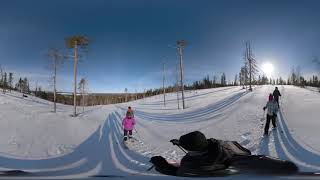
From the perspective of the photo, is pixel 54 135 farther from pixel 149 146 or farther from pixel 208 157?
pixel 208 157

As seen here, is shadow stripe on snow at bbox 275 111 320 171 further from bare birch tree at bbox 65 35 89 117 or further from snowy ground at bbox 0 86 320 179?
bare birch tree at bbox 65 35 89 117

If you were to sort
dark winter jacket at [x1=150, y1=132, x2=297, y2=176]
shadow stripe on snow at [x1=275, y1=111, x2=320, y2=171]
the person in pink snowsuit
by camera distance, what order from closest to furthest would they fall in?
dark winter jacket at [x1=150, y1=132, x2=297, y2=176], shadow stripe on snow at [x1=275, y1=111, x2=320, y2=171], the person in pink snowsuit

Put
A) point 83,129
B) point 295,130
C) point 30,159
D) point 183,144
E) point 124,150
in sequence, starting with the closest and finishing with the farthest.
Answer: point 183,144
point 30,159
point 124,150
point 83,129
point 295,130

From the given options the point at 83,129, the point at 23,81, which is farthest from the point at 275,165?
the point at 23,81

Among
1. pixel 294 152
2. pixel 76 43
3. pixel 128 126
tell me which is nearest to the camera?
pixel 294 152

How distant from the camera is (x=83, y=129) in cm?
2191

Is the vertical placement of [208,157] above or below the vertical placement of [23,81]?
below

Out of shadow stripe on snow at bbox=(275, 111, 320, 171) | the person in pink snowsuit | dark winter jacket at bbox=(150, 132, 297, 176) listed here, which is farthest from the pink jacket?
dark winter jacket at bbox=(150, 132, 297, 176)

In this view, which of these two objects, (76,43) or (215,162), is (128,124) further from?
(215,162)

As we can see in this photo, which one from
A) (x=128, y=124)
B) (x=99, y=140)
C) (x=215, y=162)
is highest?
→ (x=215, y=162)

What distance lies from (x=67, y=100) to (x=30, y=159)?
11450 mm

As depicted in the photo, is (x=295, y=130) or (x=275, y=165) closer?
(x=275, y=165)

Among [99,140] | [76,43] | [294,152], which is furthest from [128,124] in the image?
[294,152]

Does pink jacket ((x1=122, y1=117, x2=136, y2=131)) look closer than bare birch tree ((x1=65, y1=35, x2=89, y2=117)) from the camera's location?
No
